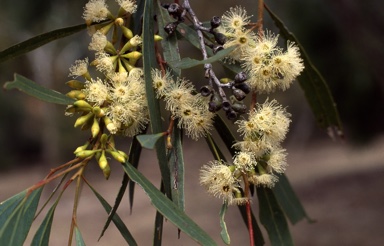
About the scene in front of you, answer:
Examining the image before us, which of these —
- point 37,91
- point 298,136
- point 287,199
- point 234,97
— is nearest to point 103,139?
point 37,91

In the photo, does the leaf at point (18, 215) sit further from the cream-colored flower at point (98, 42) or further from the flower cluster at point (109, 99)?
the cream-colored flower at point (98, 42)

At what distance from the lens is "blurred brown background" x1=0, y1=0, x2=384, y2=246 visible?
3.18 metres

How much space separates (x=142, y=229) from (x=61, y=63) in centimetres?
519

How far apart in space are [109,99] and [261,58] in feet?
0.91

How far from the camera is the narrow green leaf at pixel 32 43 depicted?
110cm

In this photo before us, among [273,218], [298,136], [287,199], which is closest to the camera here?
[273,218]

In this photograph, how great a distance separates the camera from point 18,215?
99cm

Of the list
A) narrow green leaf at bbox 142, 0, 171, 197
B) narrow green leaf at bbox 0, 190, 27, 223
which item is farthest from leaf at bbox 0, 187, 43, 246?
narrow green leaf at bbox 142, 0, 171, 197

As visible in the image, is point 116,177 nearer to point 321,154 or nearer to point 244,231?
point 321,154

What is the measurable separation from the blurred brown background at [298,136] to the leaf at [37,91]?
96 centimetres

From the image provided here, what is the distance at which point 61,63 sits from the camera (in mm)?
11508

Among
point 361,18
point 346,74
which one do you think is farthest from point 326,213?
point 361,18

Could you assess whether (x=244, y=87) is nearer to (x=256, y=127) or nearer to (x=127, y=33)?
(x=256, y=127)

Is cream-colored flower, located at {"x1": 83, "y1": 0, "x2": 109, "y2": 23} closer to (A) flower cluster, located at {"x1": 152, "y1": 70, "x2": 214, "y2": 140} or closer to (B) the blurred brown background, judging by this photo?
(A) flower cluster, located at {"x1": 152, "y1": 70, "x2": 214, "y2": 140}
